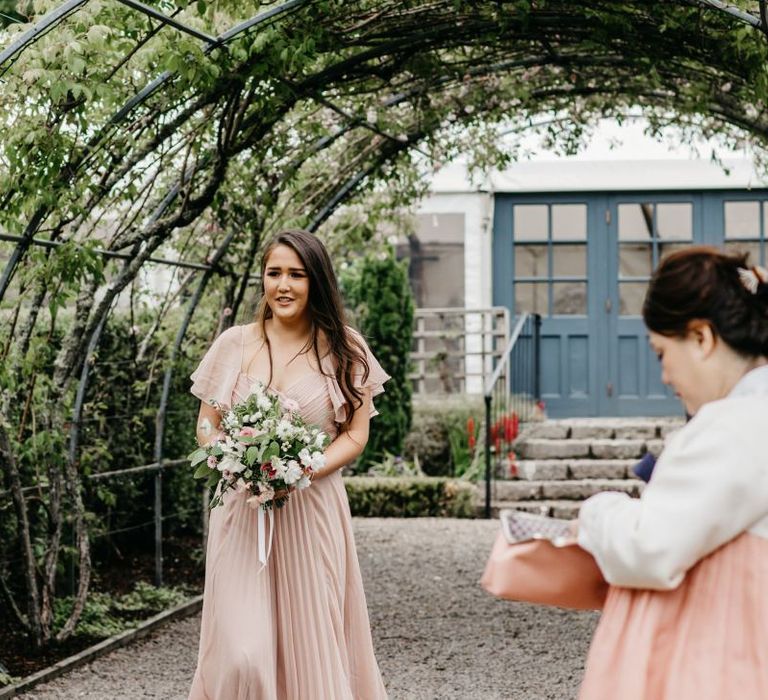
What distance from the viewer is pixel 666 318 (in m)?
2.09

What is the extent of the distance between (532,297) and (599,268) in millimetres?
841

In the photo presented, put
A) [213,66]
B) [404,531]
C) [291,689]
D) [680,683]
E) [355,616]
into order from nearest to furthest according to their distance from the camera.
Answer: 1. [680,683]
2. [291,689]
3. [355,616]
4. [213,66]
5. [404,531]

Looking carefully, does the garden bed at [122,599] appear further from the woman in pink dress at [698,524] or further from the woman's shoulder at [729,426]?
the woman's shoulder at [729,426]

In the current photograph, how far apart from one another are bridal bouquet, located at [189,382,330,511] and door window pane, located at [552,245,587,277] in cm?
1022

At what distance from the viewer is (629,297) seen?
45.1 feet

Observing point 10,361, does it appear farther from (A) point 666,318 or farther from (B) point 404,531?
(B) point 404,531

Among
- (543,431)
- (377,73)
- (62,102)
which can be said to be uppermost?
(377,73)

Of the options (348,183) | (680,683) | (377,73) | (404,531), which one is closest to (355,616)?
(680,683)

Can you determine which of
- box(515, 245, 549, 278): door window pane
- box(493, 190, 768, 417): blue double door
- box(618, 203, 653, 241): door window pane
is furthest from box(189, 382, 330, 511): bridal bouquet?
box(618, 203, 653, 241): door window pane

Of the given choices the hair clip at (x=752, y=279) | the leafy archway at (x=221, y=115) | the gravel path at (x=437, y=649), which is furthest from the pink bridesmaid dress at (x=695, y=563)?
the gravel path at (x=437, y=649)

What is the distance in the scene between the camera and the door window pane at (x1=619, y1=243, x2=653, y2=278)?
13742 mm

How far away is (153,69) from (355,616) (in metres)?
2.71

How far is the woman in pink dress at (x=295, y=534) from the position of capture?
12.7 ft

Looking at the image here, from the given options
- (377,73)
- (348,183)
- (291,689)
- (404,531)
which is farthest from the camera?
(404,531)
